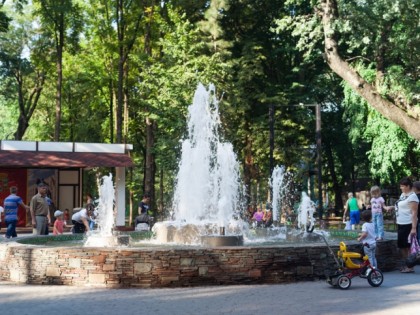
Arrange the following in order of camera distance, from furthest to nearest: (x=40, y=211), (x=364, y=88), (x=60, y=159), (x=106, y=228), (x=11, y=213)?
(x=60, y=159) → (x=364, y=88) → (x=11, y=213) → (x=106, y=228) → (x=40, y=211)

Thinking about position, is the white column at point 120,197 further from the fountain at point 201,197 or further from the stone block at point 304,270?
the stone block at point 304,270

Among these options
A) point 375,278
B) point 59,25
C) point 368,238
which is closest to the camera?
point 375,278

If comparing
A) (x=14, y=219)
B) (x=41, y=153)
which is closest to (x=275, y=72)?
(x=41, y=153)

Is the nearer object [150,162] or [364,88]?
[364,88]

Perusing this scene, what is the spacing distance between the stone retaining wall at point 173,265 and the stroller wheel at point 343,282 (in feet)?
3.50

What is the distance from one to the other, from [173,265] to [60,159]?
20357 millimetres

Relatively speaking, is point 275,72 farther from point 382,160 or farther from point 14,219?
A: point 14,219

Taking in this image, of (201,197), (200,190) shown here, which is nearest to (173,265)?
(201,197)

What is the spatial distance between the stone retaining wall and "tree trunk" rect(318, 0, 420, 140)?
11.1 m

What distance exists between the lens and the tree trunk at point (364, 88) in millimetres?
21000

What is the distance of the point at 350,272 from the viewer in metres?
10.2

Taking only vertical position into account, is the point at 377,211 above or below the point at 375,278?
above

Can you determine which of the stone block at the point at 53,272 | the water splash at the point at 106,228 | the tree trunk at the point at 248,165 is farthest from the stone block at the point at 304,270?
the tree trunk at the point at 248,165

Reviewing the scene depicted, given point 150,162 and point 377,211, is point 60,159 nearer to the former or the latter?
point 150,162
